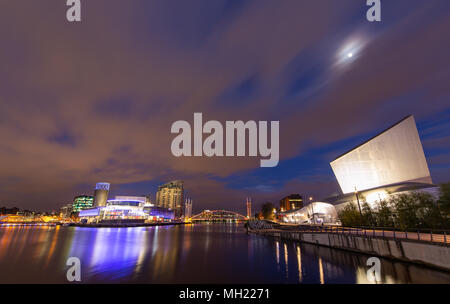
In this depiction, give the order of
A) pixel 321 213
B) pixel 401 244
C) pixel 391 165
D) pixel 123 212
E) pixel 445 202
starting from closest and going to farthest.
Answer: pixel 401 244 → pixel 445 202 → pixel 391 165 → pixel 321 213 → pixel 123 212

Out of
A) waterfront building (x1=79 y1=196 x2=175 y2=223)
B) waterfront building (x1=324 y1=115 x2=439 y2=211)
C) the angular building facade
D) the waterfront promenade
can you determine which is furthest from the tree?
waterfront building (x1=79 y1=196 x2=175 y2=223)

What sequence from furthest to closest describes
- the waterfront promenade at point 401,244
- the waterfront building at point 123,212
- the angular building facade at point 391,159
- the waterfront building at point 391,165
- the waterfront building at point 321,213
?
the waterfront building at point 123,212 < the waterfront building at point 321,213 < the angular building facade at point 391,159 < the waterfront building at point 391,165 < the waterfront promenade at point 401,244

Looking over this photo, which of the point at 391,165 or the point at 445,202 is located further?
the point at 391,165

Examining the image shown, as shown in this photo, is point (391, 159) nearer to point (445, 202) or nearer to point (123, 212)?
point (445, 202)

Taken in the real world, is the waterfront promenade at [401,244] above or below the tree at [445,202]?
below

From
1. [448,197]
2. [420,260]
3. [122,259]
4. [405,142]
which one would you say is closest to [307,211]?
[405,142]

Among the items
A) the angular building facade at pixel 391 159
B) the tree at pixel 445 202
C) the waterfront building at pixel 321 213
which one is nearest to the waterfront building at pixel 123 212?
the waterfront building at pixel 321 213

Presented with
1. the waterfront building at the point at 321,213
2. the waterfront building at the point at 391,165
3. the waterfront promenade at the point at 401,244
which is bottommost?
the waterfront promenade at the point at 401,244

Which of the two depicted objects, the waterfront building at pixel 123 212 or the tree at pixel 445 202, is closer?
the tree at pixel 445 202

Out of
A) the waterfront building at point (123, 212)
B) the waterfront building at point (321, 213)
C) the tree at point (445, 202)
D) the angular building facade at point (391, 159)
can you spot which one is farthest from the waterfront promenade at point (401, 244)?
the waterfront building at point (123, 212)

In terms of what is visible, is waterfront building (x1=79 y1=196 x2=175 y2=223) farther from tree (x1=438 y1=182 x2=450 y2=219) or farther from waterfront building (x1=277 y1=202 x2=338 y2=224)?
tree (x1=438 y1=182 x2=450 y2=219)

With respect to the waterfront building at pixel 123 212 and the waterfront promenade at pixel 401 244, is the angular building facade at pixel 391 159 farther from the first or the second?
the waterfront building at pixel 123 212

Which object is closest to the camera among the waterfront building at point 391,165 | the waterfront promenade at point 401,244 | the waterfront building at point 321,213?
the waterfront promenade at point 401,244

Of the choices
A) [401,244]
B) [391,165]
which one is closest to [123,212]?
[391,165]
